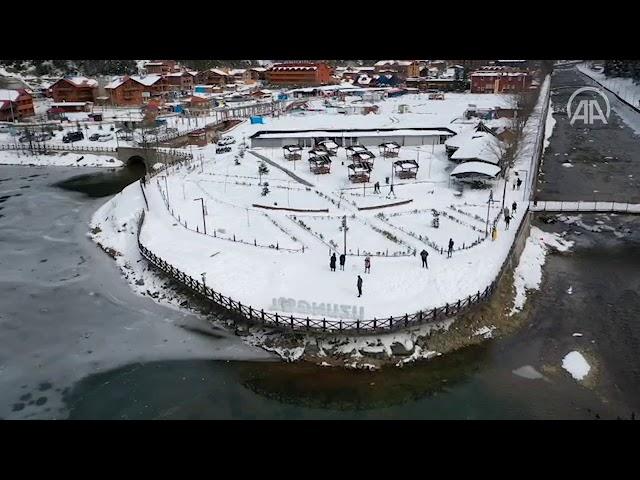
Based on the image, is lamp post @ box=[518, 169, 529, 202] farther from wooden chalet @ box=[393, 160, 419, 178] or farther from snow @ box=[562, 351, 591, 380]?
snow @ box=[562, 351, 591, 380]

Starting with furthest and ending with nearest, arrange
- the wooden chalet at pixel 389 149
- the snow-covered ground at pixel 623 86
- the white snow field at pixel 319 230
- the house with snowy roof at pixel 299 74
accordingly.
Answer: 1. the house with snowy roof at pixel 299 74
2. the snow-covered ground at pixel 623 86
3. the wooden chalet at pixel 389 149
4. the white snow field at pixel 319 230

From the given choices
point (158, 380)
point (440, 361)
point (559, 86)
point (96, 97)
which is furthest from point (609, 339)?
point (559, 86)

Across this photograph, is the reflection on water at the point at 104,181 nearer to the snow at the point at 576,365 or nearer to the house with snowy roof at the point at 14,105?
the house with snowy roof at the point at 14,105

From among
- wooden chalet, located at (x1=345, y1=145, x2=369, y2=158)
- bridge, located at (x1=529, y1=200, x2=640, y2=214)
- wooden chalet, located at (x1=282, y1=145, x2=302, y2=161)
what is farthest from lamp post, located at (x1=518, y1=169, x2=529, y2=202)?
wooden chalet, located at (x1=282, y1=145, x2=302, y2=161)

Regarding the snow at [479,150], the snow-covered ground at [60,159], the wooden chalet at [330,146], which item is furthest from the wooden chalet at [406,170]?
the snow-covered ground at [60,159]
